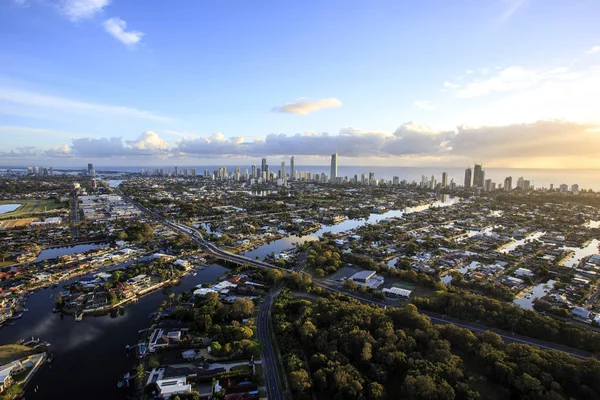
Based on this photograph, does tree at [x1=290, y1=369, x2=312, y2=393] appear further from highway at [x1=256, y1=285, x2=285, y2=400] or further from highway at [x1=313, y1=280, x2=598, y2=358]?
highway at [x1=313, y1=280, x2=598, y2=358]

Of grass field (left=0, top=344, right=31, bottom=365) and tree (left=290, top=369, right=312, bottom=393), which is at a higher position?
tree (left=290, top=369, right=312, bottom=393)

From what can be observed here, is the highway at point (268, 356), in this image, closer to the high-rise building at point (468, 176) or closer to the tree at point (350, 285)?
the tree at point (350, 285)

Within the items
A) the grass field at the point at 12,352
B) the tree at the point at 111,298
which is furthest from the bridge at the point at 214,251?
the grass field at the point at 12,352

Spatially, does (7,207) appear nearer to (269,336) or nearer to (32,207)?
(32,207)

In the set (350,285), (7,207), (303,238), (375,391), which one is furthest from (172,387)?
(7,207)

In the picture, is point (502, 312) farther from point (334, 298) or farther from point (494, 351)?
point (334, 298)

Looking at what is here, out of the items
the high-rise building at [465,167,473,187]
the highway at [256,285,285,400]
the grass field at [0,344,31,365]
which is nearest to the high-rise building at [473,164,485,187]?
the high-rise building at [465,167,473,187]
